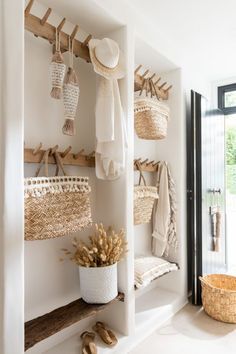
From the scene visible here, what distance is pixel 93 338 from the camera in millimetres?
1884

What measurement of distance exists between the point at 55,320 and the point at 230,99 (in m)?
3.25

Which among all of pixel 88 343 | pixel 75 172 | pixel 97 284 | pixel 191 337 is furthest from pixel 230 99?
pixel 88 343

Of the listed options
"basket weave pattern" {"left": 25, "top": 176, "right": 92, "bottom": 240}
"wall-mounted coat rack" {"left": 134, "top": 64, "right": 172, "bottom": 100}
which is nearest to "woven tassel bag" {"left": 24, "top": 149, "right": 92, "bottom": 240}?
"basket weave pattern" {"left": 25, "top": 176, "right": 92, "bottom": 240}

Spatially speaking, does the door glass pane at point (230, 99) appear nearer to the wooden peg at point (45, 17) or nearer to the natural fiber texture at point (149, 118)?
the natural fiber texture at point (149, 118)

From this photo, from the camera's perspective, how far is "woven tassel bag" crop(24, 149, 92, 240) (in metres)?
1.40

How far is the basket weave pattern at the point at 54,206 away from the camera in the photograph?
1.40m

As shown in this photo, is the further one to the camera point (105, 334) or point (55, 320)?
point (105, 334)

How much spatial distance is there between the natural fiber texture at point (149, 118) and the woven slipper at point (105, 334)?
Result: 1.49 meters

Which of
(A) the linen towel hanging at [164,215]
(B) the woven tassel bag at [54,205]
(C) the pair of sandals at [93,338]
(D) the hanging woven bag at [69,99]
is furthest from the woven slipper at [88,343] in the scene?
(D) the hanging woven bag at [69,99]

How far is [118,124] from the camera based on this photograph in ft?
5.88

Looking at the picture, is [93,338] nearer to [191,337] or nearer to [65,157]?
[191,337]

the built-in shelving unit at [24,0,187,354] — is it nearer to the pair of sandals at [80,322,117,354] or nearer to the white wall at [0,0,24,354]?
the pair of sandals at [80,322,117,354]

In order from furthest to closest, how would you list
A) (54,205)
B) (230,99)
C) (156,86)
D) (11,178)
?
(230,99)
(156,86)
(54,205)
(11,178)

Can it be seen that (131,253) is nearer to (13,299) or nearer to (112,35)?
(13,299)
